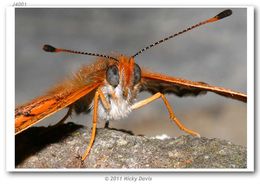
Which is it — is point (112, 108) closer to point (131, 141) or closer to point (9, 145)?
point (131, 141)

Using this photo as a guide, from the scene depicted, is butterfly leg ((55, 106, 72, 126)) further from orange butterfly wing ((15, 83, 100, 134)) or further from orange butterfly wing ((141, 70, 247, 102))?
orange butterfly wing ((141, 70, 247, 102))

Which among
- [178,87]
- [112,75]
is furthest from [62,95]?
[178,87]

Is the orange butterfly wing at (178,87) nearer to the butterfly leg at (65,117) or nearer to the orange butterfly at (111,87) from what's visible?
the orange butterfly at (111,87)

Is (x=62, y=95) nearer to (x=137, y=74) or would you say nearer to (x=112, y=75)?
(x=112, y=75)

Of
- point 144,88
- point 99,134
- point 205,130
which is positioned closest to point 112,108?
point 99,134

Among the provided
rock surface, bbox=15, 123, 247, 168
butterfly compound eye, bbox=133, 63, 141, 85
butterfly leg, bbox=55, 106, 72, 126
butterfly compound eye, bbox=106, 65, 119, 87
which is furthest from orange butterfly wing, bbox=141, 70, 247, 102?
butterfly leg, bbox=55, 106, 72, 126
